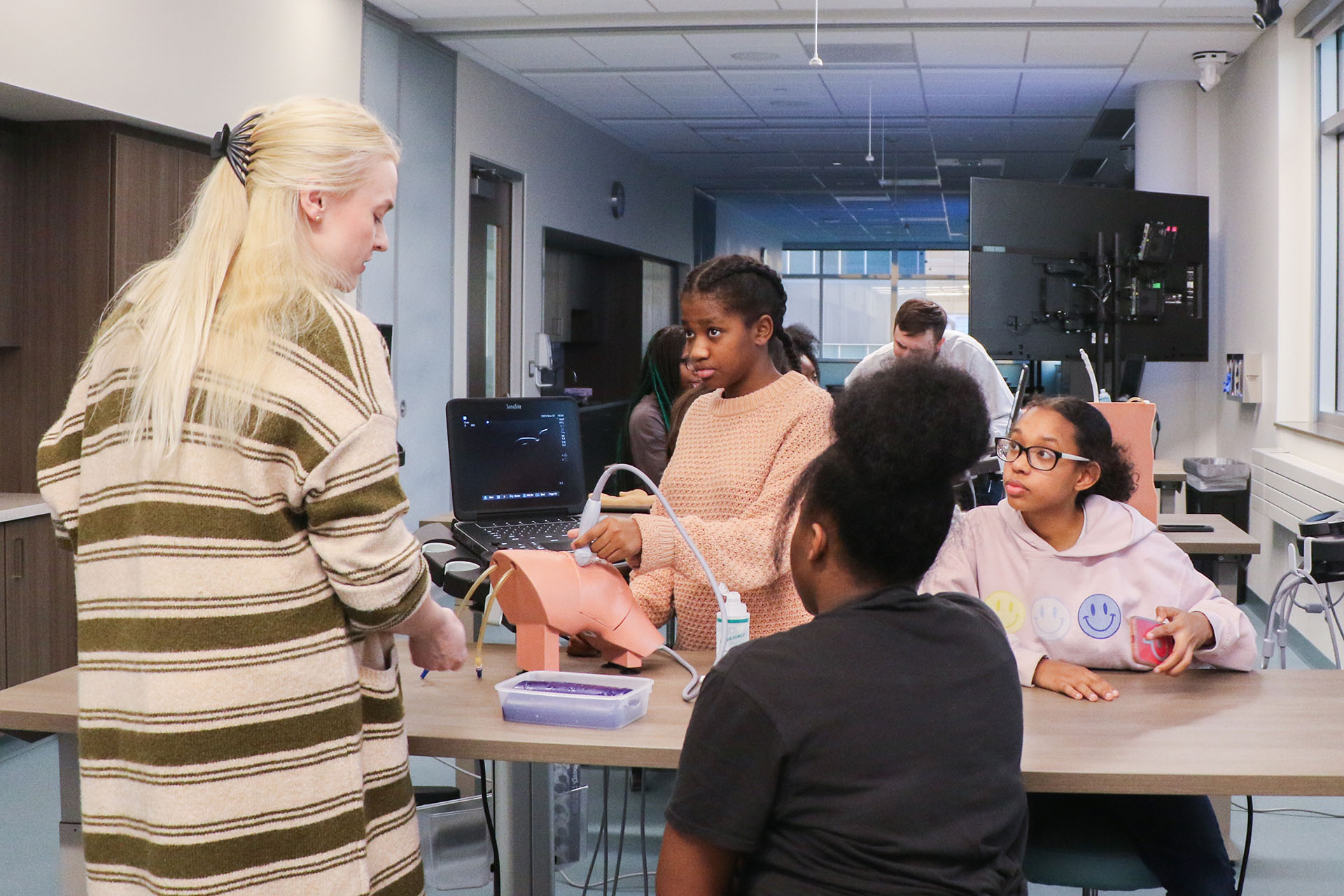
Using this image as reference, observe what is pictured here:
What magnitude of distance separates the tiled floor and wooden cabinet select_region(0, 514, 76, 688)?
0.94ft

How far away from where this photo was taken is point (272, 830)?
1.24 meters

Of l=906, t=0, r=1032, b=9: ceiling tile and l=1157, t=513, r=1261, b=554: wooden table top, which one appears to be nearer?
l=1157, t=513, r=1261, b=554: wooden table top

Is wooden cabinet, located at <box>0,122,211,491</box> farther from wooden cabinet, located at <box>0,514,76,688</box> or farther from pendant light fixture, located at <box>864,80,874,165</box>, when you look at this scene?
pendant light fixture, located at <box>864,80,874,165</box>

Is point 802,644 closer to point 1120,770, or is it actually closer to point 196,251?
point 1120,770

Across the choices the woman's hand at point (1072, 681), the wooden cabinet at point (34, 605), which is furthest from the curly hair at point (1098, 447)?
the wooden cabinet at point (34, 605)

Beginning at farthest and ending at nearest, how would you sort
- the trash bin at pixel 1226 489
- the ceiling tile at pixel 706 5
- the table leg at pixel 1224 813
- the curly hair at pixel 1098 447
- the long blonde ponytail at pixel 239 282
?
the trash bin at pixel 1226 489 → the ceiling tile at pixel 706 5 → the table leg at pixel 1224 813 → the curly hair at pixel 1098 447 → the long blonde ponytail at pixel 239 282

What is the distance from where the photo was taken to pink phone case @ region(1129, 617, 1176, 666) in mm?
1890

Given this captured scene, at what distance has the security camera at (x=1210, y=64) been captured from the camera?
6.04 m

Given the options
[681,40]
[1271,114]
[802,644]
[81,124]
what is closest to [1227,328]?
[1271,114]

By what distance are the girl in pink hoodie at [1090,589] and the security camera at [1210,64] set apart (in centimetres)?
470

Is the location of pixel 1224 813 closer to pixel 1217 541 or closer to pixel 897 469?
pixel 1217 541

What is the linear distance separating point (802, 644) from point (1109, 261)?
18.2 feet

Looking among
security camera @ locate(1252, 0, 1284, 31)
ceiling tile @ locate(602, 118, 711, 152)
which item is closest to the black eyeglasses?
security camera @ locate(1252, 0, 1284, 31)

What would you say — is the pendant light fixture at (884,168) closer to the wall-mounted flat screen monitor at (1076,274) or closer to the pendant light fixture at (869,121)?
the pendant light fixture at (869,121)
